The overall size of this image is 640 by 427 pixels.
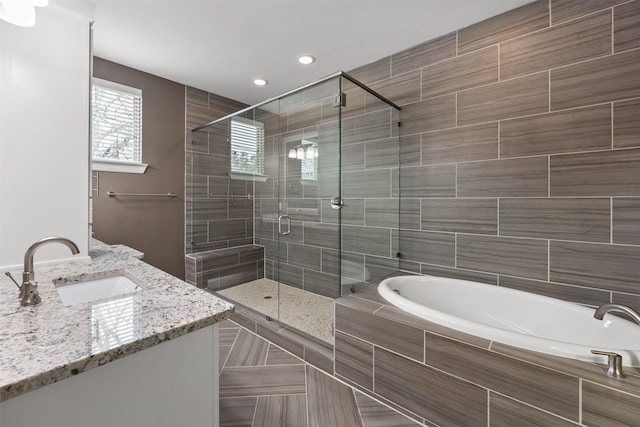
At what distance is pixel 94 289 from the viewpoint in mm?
1305

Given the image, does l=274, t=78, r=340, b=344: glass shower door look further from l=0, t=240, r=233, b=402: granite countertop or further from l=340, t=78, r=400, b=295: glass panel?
l=0, t=240, r=233, b=402: granite countertop

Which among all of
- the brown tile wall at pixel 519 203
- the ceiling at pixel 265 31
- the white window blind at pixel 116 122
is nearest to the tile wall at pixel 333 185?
the brown tile wall at pixel 519 203

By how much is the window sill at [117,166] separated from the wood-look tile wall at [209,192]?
1.68 ft

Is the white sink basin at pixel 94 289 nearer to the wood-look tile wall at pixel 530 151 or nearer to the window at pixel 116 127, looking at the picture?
the window at pixel 116 127

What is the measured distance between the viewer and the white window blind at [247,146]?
3.01 metres

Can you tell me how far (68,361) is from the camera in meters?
0.58

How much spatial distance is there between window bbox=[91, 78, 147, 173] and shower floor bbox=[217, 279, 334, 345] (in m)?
1.68

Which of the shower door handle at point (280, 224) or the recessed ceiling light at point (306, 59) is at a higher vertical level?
the recessed ceiling light at point (306, 59)

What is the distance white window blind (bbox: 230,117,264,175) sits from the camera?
3014 millimetres

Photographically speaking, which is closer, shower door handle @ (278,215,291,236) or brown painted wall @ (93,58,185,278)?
Result: brown painted wall @ (93,58,185,278)

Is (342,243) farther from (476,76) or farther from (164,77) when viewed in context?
(164,77)

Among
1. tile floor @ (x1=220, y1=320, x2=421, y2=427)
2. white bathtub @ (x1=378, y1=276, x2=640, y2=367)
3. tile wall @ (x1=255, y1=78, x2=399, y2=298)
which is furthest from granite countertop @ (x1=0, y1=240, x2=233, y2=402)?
tile wall @ (x1=255, y1=78, x2=399, y2=298)

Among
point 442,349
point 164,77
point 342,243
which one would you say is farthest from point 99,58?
point 442,349

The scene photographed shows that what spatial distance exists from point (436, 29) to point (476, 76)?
488mm
